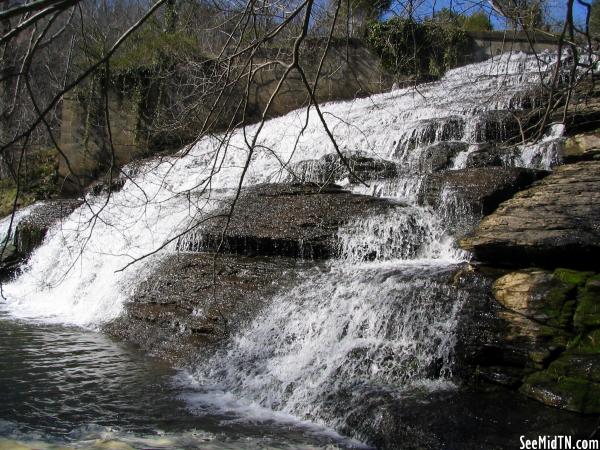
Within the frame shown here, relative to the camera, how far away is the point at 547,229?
523 centimetres

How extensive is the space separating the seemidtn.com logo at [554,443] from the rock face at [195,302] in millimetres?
3114

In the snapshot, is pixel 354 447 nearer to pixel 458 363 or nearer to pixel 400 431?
pixel 400 431

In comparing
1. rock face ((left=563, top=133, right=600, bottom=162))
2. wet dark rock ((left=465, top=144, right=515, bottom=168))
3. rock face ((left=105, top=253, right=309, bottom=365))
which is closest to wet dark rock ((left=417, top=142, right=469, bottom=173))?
wet dark rock ((left=465, top=144, right=515, bottom=168))

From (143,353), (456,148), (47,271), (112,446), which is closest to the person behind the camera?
(112,446)

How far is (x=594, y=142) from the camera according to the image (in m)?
7.34

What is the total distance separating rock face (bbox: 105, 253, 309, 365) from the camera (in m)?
6.20

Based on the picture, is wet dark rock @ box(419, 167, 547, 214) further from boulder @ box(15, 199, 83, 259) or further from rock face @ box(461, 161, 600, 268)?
boulder @ box(15, 199, 83, 259)

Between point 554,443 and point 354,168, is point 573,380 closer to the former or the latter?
point 554,443

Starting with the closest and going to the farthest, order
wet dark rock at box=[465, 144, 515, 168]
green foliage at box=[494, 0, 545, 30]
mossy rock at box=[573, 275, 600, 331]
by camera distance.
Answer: green foliage at box=[494, 0, 545, 30]
mossy rock at box=[573, 275, 600, 331]
wet dark rock at box=[465, 144, 515, 168]

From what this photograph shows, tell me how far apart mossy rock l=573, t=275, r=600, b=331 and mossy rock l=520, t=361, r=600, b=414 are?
34 centimetres

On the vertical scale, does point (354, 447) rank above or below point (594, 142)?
below

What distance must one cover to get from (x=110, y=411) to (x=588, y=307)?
362 cm

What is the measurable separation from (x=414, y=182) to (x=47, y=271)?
6.51 metres

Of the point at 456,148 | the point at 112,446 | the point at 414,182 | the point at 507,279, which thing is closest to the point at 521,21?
the point at 507,279
